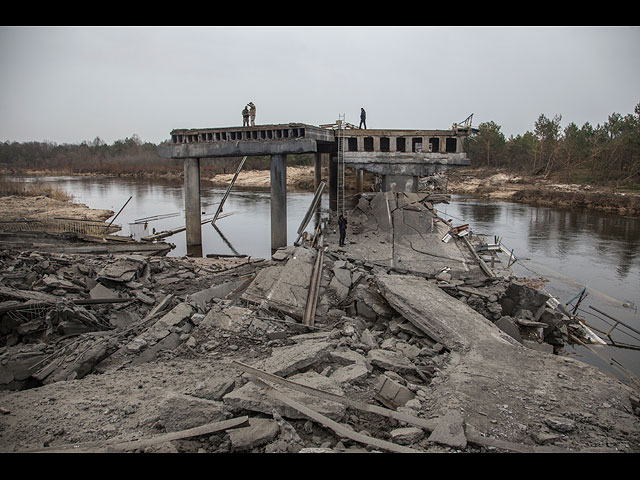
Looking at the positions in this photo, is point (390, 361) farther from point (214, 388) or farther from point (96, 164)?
point (96, 164)

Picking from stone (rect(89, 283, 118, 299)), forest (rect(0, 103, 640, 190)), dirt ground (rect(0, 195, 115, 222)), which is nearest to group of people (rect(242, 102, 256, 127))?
stone (rect(89, 283, 118, 299))

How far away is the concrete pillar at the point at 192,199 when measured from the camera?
21.7m

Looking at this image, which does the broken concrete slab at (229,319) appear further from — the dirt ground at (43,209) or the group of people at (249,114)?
the dirt ground at (43,209)

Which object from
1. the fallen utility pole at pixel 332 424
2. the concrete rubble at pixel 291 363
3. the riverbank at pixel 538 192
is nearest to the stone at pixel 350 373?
the concrete rubble at pixel 291 363

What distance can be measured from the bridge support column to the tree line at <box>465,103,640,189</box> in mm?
28392

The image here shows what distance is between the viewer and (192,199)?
21.9 meters

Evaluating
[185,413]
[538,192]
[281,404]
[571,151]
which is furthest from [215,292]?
[571,151]

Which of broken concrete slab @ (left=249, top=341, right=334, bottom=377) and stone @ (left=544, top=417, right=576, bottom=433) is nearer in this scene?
stone @ (left=544, top=417, right=576, bottom=433)

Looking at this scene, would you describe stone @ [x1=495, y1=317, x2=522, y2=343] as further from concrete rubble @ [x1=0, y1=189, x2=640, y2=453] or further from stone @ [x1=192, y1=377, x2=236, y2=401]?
stone @ [x1=192, y1=377, x2=236, y2=401]

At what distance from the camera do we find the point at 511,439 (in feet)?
16.6

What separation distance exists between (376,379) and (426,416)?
3.94ft

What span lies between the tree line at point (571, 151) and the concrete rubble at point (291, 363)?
3931cm

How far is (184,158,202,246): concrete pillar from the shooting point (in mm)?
21688
